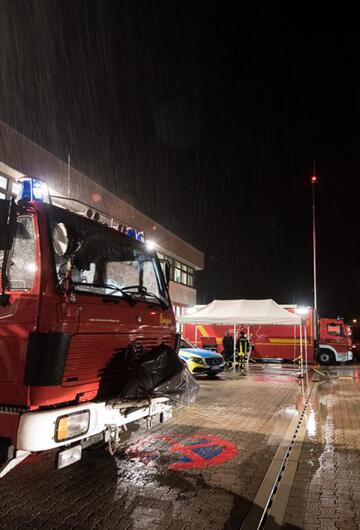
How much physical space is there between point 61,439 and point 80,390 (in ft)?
1.68

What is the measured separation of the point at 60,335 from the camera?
3428 millimetres

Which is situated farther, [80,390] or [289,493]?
[289,493]

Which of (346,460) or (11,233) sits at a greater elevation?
(11,233)

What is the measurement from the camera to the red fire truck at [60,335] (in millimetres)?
3322

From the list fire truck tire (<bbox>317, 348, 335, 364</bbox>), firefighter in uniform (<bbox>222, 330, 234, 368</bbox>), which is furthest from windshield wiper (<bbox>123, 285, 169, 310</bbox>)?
fire truck tire (<bbox>317, 348, 335, 364</bbox>)

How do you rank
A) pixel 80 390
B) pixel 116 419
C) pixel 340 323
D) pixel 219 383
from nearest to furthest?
pixel 80 390
pixel 116 419
pixel 219 383
pixel 340 323

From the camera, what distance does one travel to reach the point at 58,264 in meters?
3.81

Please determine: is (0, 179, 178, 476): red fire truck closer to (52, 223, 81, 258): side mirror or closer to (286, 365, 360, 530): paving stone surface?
(52, 223, 81, 258): side mirror

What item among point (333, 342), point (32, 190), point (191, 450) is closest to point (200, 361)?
point (191, 450)

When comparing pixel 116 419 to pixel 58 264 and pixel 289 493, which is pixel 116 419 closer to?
pixel 58 264

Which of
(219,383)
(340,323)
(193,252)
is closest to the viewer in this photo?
(219,383)

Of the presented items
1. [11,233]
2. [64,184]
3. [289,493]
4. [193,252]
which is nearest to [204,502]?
[289,493]

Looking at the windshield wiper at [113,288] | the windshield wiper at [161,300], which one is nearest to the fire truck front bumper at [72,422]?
the windshield wiper at [113,288]

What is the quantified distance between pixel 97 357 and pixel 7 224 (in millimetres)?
1462
